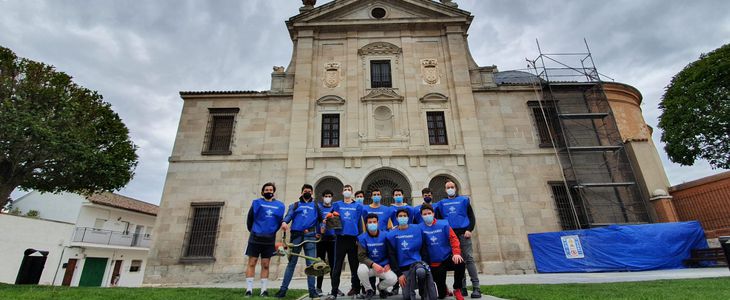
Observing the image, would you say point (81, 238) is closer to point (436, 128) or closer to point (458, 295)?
point (436, 128)

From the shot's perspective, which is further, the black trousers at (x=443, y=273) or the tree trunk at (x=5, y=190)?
the tree trunk at (x=5, y=190)

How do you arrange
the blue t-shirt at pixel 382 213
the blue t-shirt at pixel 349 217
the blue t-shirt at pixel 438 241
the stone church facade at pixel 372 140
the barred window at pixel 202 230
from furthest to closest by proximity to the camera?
the stone church facade at pixel 372 140, the barred window at pixel 202 230, the blue t-shirt at pixel 382 213, the blue t-shirt at pixel 349 217, the blue t-shirt at pixel 438 241

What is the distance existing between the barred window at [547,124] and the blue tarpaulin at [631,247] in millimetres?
4674

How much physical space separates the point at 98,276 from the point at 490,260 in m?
28.7

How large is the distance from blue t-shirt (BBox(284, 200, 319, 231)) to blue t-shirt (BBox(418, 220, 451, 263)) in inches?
82.7

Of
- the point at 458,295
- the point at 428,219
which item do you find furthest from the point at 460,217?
the point at 458,295

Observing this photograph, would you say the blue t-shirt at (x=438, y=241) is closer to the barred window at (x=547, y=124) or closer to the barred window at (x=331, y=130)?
the barred window at (x=331, y=130)

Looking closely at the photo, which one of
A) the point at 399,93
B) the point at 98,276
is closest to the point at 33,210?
the point at 98,276

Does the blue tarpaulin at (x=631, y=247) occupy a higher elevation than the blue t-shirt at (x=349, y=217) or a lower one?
lower

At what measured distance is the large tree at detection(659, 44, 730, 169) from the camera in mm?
14445

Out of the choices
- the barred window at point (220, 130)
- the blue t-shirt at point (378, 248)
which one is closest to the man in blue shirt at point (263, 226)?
the blue t-shirt at point (378, 248)

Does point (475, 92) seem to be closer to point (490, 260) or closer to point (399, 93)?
point (399, 93)

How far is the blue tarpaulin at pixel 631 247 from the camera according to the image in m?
10.4

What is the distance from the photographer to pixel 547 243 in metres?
11.9
